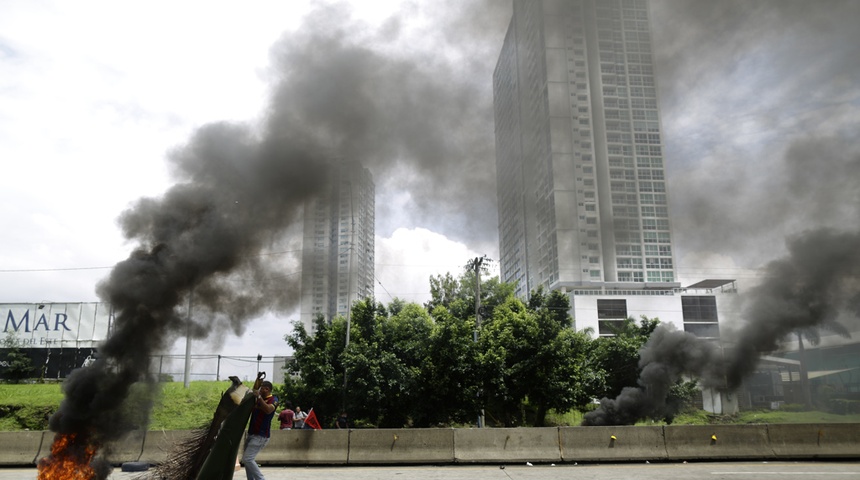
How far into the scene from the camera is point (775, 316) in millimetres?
19141

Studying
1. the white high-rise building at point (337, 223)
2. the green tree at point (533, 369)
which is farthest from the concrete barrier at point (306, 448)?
the green tree at point (533, 369)

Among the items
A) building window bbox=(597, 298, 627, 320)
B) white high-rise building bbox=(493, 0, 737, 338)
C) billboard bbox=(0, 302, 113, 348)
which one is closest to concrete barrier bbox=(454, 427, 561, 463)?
white high-rise building bbox=(493, 0, 737, 338)

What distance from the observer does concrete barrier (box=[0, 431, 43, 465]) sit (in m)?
14.9

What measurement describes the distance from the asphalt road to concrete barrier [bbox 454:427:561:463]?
38 cm

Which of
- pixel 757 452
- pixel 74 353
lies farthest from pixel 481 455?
pixel 74 353

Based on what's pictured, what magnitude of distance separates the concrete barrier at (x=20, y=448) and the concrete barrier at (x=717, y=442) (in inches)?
669

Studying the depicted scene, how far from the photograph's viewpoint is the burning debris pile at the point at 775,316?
58.4 ft

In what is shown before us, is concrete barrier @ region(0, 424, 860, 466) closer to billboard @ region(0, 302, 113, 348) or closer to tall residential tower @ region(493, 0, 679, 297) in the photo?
tall residential tower @ region(493, 0, 679, 297)

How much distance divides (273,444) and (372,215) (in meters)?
7.04

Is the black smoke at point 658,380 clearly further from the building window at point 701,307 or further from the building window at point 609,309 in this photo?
the building window at point 701,307

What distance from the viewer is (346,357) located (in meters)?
25.4

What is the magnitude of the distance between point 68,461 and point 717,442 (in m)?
15.1

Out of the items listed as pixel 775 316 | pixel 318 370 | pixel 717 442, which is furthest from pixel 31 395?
pixel 775 316

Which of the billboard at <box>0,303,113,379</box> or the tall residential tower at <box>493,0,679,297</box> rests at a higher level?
the tall residential tower at <box>493,0,679,297</box>
